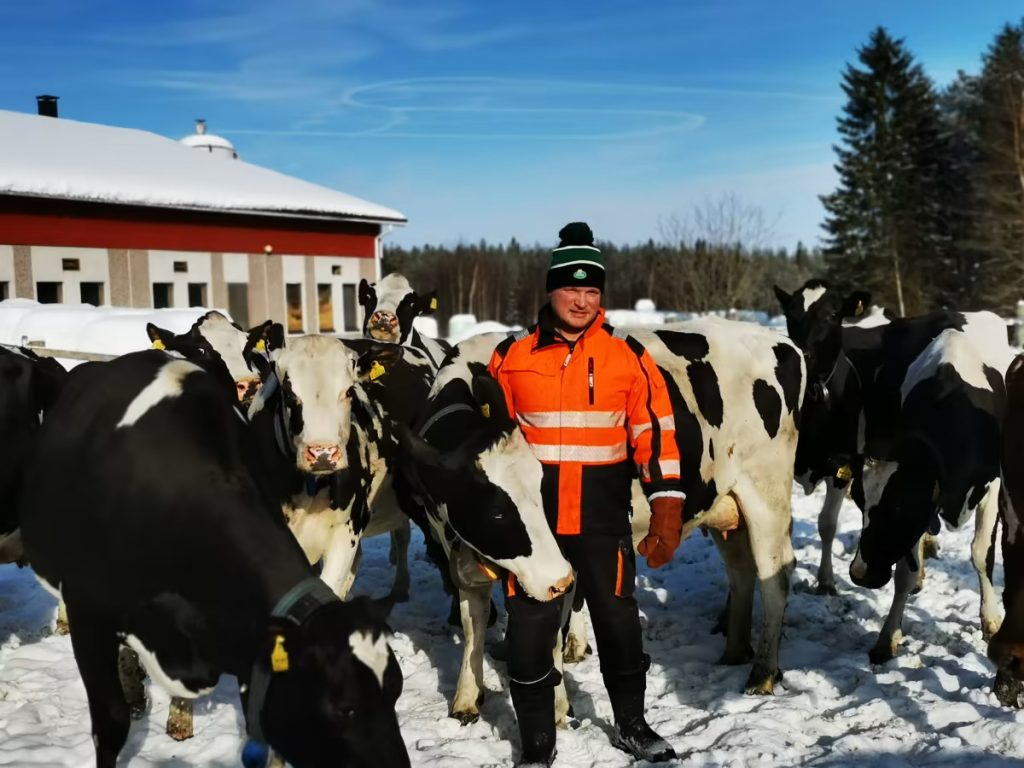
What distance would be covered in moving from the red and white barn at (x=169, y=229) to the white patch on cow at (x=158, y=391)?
1852 centimetres

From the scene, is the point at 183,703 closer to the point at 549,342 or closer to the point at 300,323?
the point at 549,342

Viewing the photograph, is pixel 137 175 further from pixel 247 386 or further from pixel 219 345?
pixel 247 386

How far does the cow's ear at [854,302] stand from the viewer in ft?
24.9

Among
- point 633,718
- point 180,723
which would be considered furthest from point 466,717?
point 180,723

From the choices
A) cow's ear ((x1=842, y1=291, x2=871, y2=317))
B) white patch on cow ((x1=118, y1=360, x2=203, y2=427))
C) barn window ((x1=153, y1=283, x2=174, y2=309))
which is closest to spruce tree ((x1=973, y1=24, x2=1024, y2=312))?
barn window ((x1=153, y1=283, x2=174, y2=309))

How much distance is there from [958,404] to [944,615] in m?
1.76

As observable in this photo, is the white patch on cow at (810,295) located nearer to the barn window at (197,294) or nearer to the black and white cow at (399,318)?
the black and white cow at (399,318)

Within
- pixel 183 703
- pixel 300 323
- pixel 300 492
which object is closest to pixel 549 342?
pixel 300 492

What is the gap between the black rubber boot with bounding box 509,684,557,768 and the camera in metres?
4.18

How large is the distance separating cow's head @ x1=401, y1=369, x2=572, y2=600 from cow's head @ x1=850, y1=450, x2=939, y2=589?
94.3 inches

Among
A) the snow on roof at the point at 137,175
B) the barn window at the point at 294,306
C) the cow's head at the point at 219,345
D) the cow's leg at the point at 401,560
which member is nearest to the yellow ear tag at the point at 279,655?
the cow's head at the point at 219,345

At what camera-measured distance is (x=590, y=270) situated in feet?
13.8

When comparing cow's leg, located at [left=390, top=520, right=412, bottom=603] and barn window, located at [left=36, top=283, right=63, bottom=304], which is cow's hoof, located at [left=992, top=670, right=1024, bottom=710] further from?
barn window, located at [left=36, top=283, right=63, bottom=304]

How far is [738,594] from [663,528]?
74.3 inches
